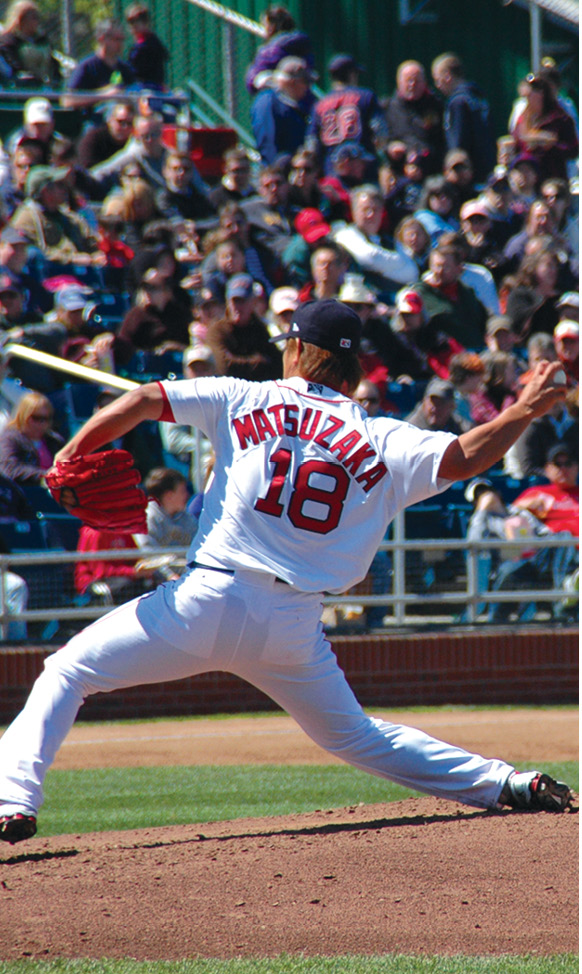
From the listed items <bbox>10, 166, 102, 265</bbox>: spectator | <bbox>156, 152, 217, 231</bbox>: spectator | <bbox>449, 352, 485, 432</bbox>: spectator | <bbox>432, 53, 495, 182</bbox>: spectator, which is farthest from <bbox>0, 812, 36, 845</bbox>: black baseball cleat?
<bbox>432, 53, 495, 182</bbox>: spectator

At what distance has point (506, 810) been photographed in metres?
5.00

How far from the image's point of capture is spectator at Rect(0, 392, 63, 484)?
9250 millimetres

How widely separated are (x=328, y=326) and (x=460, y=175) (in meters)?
9.82

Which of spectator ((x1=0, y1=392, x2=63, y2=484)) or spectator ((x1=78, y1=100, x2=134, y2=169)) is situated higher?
spectator ((x1=78, y1=100, x2=134, y2=169))

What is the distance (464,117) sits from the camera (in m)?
14.3

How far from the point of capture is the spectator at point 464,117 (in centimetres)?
1426

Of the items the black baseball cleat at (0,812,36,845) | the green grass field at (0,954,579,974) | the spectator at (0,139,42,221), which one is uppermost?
the spectator at (0,139,42,221)

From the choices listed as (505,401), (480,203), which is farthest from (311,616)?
(480,203)

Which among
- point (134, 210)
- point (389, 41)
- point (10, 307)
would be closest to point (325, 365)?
point (10, 307)

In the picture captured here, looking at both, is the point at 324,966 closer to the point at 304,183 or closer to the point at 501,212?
the point at 304,183

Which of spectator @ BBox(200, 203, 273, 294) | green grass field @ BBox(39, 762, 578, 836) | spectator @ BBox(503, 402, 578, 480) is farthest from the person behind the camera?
spectator @ BBox(200, 203, 273, 294)

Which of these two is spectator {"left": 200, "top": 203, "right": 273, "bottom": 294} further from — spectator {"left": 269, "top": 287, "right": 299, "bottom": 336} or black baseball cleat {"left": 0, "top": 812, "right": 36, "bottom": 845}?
black baseball cleat {"left": 0, "top": 812, "right": 36, "bottom": 845}

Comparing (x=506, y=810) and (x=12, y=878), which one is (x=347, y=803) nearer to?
(x=506, y=810)

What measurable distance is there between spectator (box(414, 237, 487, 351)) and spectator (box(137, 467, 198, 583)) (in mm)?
3420
